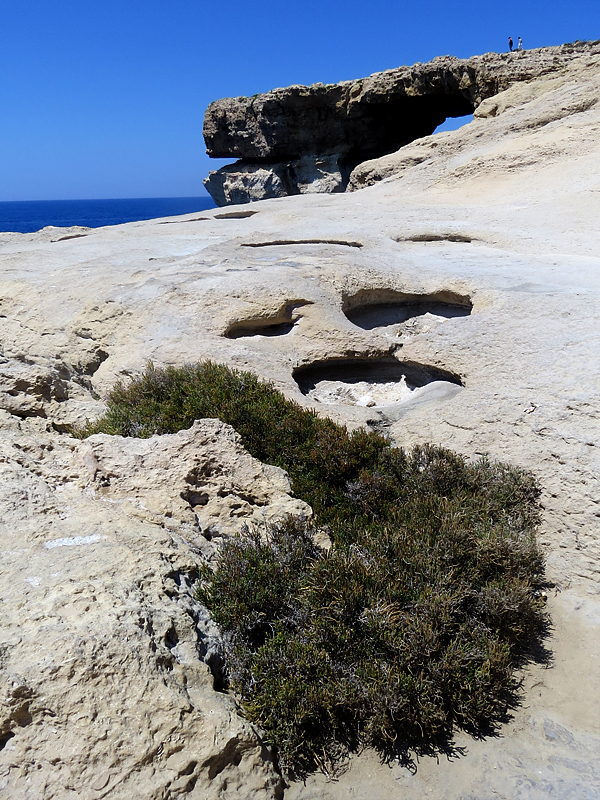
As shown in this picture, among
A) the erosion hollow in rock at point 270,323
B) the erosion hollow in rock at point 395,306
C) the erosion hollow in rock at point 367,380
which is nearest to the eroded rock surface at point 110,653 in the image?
the erosion hollow in rock at point 367,380

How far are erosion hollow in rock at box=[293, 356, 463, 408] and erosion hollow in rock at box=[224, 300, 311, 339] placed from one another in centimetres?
66

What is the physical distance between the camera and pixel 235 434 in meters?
4.96

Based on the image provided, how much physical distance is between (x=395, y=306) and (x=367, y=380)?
4.89 feet

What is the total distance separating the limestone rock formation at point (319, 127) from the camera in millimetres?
32906

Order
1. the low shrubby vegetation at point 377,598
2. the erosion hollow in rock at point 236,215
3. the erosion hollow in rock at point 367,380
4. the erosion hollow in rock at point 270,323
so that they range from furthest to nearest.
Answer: the erosion hollow in rock at point 236,215 < the erosion hollow in rock at point 270,323 < the erosion hollow in rock at point 367,380 < the low shrubby vegetation at point 377,598

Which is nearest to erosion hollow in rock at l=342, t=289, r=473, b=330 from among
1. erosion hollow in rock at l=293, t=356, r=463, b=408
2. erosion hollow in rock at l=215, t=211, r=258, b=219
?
erosion hollow in rock at l=293, t=356, r=463, b=408

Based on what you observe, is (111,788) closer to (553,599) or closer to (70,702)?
(70,702)

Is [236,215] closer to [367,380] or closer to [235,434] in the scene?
[367,380]

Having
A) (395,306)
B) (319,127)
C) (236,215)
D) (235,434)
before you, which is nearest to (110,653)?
(235,434)

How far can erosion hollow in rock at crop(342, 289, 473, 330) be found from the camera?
7.77m

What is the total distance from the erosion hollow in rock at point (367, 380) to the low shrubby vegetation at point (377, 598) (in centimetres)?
153

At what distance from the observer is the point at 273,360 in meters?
6.54

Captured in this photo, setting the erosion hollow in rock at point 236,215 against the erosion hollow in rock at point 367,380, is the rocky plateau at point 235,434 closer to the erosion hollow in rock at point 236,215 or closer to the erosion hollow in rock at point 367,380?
the erosion hollow in rock at point 367,380

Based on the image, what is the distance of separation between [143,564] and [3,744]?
1.10 meters
